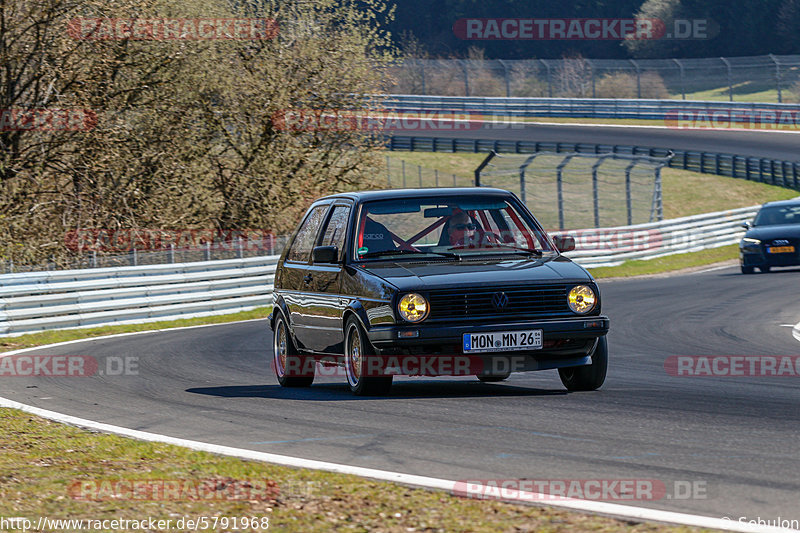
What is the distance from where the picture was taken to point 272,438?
741 centimetres

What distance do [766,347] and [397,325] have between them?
633cm

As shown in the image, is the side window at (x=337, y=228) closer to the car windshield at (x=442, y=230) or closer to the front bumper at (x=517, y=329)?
the car windshield at (x=442, y=230)

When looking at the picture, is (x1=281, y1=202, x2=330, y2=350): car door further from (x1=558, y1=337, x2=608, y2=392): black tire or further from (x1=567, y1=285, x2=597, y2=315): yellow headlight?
(x1=567, y1=285, x2=597, y2=315): yellow headlight

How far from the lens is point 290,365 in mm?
10773

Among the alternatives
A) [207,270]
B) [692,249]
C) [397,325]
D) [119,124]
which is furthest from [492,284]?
[692,249]

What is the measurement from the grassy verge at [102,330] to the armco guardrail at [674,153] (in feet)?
75.1

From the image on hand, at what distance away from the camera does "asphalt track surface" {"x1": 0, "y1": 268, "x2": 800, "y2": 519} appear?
5.85 m

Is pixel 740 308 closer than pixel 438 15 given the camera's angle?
Yes

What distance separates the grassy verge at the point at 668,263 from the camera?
29.8 m

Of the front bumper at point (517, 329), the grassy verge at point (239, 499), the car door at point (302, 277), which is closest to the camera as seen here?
the grassy verge at point (239, 499)

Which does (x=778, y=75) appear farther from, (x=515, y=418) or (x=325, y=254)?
(x=515, y=418)

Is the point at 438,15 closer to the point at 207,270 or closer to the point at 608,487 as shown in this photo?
the point at 207,270

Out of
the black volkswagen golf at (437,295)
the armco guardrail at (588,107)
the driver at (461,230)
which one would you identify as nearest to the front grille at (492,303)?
the black volkswagen golf at (437,295)

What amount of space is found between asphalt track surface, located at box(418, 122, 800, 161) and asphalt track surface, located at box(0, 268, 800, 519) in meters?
37.1
